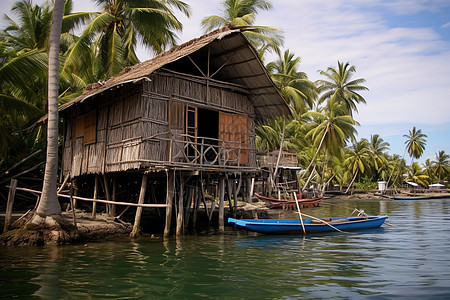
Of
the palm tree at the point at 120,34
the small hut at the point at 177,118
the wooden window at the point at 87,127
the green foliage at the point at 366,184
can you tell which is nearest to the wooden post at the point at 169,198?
the small hut at the point at 177,118

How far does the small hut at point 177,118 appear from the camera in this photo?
12.4 meters

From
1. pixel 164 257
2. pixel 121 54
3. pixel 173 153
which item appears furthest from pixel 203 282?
pixel 121 54

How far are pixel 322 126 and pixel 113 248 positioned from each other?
23147mm

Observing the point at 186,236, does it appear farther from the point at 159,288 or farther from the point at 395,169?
the point at 395,169

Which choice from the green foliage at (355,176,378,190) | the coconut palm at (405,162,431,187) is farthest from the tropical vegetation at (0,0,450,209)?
the coconut palm at (405,162,431,187)

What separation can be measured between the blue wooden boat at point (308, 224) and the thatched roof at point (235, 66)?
4.45 meters

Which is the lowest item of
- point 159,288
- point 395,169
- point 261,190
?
point 159,288

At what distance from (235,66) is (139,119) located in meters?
4.38

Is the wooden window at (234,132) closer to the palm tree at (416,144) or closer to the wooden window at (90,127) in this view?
the wooden window at (90,127)

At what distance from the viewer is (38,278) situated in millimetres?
7266

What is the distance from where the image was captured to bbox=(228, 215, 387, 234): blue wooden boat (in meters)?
12.9

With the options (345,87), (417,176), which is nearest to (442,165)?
(417,176)

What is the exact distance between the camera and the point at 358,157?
4588 cm

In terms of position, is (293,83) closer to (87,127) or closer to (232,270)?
(87,127)
